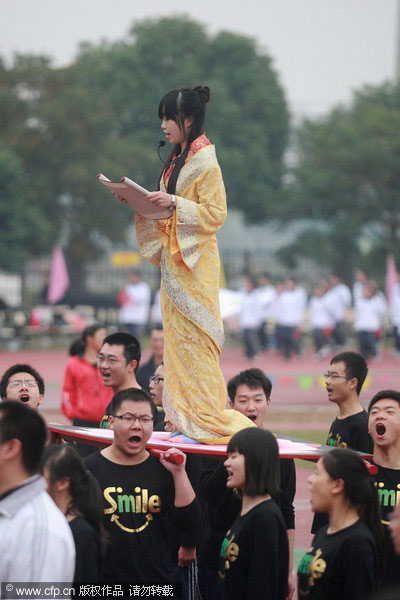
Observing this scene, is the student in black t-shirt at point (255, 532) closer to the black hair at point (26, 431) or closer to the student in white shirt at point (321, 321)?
the black hair at point (26, 431)

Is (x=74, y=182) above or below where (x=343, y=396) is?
above

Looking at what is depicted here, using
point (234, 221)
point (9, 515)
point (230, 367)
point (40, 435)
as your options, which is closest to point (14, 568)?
point (9, 515)

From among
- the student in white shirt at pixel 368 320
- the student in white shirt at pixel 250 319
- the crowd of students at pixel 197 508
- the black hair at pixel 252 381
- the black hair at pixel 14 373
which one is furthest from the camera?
the student in white shirt at pixel 250 319

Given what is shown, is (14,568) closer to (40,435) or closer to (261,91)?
(40,435)

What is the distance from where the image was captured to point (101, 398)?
7.36 meters

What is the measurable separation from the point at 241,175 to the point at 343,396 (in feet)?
106

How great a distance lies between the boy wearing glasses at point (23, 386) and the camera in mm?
5746

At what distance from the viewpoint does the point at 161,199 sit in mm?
5363

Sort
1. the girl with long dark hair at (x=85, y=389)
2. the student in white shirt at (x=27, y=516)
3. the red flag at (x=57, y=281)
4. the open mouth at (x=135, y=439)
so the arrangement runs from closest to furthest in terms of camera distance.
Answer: the student in white shirt at (x=27, y=516), the open mouth at (x=135, y=439), the girl with long dark hair at (x=85, y=389), the red flag at (x=57, y=281)

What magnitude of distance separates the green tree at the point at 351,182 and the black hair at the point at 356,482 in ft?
101

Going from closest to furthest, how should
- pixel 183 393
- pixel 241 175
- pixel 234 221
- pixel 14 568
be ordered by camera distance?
1. pixel 14 568
2. pixel 183 393
3. pixel 241 175
4. pixel 234 221

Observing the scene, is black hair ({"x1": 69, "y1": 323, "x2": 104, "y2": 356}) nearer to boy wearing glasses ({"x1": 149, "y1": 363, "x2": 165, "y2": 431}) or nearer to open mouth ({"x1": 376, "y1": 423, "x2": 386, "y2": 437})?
boy wearing glasses ({"x1": 149, "y1": 363, "x2": 165, "y2": 431})

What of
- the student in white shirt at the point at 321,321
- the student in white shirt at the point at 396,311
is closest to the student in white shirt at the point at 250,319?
the student in white shirt at the point at 321,321

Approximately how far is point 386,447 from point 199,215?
1.59 meters
